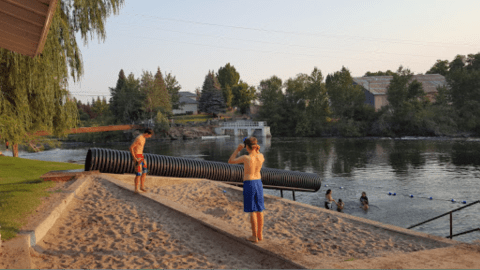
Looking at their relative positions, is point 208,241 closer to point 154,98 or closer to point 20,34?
point 20,34

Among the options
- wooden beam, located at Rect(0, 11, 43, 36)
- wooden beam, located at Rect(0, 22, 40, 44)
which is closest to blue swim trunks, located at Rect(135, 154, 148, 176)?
wooden beam, located at Rect(0, 22, 40, 44)

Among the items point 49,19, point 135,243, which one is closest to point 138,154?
point 135,243

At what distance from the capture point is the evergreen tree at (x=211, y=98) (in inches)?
3986

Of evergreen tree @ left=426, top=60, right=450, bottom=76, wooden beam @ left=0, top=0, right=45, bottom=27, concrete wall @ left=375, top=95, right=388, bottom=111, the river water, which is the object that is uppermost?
evergreen tree @ left=426, top=60, right=450, bottom=76

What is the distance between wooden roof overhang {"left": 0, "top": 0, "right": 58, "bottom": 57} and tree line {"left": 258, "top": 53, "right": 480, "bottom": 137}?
6478cm

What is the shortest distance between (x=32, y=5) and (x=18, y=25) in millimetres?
846

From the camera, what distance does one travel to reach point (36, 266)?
16.5 ft

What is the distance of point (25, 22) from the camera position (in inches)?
207

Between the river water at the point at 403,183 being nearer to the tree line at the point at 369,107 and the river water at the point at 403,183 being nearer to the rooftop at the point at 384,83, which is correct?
the tree line at the point at 369,107

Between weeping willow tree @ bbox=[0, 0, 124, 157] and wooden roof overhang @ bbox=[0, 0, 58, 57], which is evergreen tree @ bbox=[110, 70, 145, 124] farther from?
wooden roof overhang @ bbox=[0, 0, 58, 57]

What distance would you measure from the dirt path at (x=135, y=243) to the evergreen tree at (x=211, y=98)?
9306 cm

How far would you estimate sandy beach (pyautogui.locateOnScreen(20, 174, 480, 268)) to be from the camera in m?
5.39

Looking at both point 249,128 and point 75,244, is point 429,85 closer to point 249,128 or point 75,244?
point 249,128

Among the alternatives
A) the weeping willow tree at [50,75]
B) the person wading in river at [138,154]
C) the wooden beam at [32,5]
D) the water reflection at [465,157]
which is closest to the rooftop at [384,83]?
the water reflection at [465,157]
